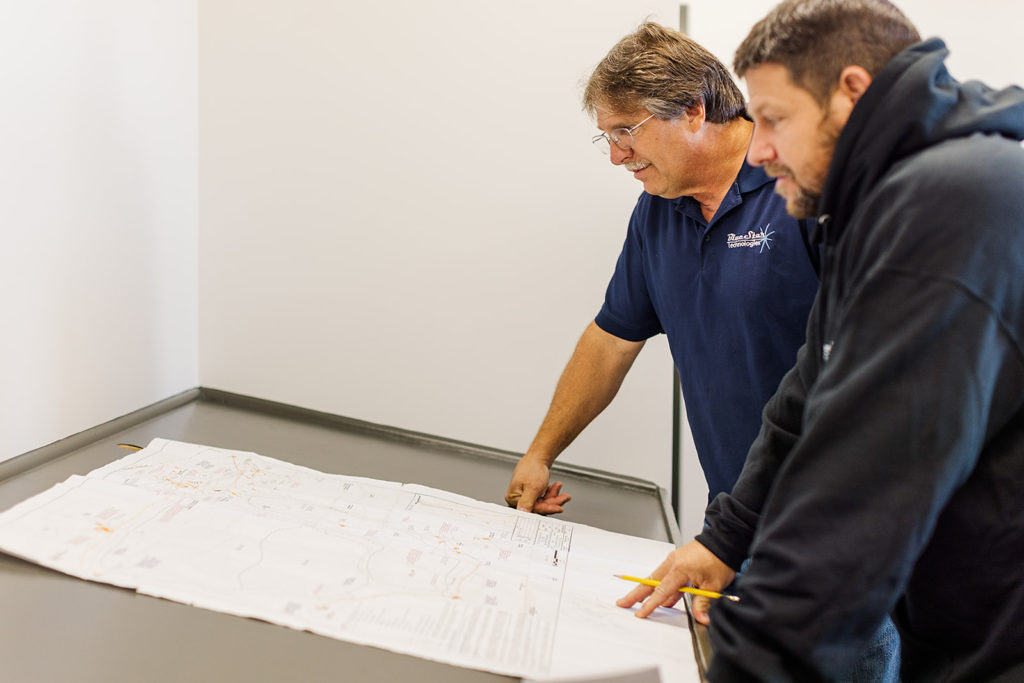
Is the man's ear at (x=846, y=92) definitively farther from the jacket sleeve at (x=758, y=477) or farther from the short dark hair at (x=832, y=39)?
the jacket sleeve at (x=758, y=477)

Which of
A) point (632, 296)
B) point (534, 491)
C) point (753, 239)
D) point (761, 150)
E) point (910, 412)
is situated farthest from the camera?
point (632, 296)

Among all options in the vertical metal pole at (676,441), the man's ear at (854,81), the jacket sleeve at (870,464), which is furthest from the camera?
the vertical metal pole at (676,441)

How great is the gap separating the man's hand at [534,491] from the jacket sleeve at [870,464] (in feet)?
2.55

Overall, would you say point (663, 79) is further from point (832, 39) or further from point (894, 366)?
point (894, 366)

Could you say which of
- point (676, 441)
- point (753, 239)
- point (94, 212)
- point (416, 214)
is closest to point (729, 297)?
point (753, 239)

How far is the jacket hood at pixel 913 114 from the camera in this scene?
734 millimetres

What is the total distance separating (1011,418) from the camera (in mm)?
749

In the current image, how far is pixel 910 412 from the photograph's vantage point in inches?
26.7

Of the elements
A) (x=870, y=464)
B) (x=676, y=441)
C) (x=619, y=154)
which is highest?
(x=619, y=154)

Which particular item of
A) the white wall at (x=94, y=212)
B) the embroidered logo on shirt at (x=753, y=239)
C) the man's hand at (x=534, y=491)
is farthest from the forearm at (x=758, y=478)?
the white wall at (x=94, y=212)

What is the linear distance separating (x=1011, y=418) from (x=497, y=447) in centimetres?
140

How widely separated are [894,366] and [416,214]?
145cm

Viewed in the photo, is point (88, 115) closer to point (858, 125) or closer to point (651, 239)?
point (651, 239)

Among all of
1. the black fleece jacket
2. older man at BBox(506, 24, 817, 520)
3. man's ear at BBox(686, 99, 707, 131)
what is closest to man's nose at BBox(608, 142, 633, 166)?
older man at BBox(506, 24, 817, 520)
